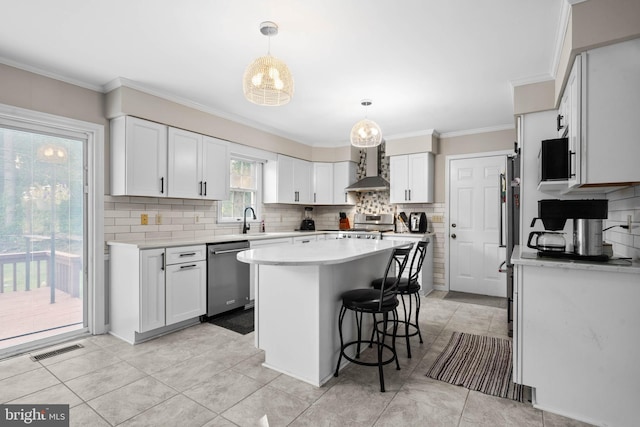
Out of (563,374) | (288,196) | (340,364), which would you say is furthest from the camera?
(288,196)

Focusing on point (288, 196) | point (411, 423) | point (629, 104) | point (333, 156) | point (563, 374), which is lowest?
point (411, 423)

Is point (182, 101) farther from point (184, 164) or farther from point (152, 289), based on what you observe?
point (152, 289)

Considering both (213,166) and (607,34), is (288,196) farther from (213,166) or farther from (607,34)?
(607,34)

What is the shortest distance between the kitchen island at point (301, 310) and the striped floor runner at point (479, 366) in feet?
2.71

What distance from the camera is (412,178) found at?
536 cm

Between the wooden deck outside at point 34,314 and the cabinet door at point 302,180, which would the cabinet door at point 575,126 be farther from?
the wooden deck outside at point 34,314

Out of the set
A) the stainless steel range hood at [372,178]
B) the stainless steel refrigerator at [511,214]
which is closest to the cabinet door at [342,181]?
the stainless steel range hood at [372,178]

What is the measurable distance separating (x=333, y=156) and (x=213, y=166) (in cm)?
253

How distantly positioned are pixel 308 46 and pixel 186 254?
92.1 inches

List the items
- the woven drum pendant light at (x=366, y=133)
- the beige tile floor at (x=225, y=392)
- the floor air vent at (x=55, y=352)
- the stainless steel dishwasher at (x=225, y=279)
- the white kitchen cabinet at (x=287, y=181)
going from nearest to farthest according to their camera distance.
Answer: the beige tile floor at (x=225, y=392) → the floor air vent at (x=55, y=352) → the woven drum pendant light at (x=366, y=133) → the stainless steel dishwasher at (x=225, y=279) → the white kitchen cabinet at (x=287, y=181)

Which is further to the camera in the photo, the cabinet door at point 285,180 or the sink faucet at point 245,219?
the cabinet door at point 285,180

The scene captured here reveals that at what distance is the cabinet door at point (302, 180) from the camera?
5.79m

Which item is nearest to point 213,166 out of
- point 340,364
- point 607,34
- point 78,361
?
point 78,361

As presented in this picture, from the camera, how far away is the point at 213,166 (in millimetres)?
4262
